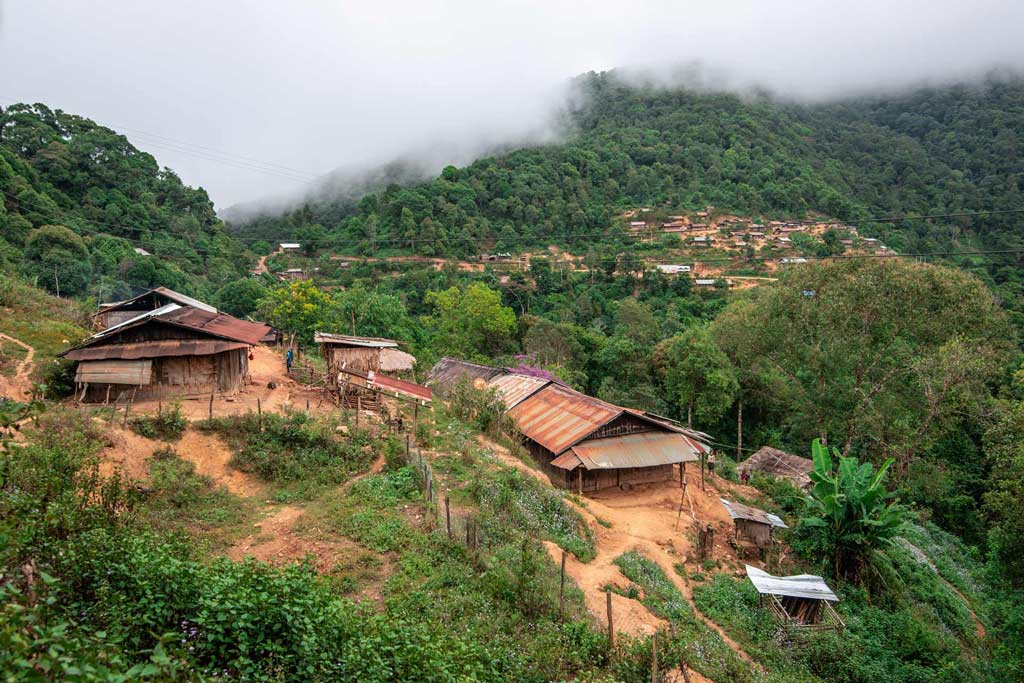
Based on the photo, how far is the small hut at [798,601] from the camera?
441 inches

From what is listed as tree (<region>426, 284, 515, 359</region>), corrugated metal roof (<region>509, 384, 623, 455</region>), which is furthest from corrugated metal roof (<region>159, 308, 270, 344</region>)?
tree (<region>426, 284, 515, 359</region>)

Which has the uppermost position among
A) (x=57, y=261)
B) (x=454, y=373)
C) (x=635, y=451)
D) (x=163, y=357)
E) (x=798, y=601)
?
(x=57, y=261)

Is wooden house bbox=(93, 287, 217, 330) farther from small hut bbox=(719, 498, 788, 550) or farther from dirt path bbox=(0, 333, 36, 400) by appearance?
small hut bbox=(719, 498, 788, 550)

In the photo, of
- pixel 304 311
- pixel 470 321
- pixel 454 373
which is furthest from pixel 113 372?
pixel 470 321

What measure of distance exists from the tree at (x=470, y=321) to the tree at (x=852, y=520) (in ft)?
75.7

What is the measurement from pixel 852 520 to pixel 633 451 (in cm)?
610

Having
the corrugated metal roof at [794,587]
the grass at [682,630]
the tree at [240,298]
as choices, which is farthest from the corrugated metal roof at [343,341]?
the tree at [240,298]

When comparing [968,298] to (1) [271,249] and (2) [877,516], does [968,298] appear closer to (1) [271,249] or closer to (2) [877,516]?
(2) [877,516]

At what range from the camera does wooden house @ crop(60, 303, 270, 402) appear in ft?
51.0

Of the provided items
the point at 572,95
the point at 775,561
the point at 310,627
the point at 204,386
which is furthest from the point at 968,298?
the point at 572,95

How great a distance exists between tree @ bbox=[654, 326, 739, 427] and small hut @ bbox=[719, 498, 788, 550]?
12.0 metres

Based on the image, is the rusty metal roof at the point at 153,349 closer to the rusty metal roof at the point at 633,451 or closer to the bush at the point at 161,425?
the bush at the point at 161,425

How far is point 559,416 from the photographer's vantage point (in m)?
19.1

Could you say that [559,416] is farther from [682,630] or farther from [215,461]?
[215,461]
